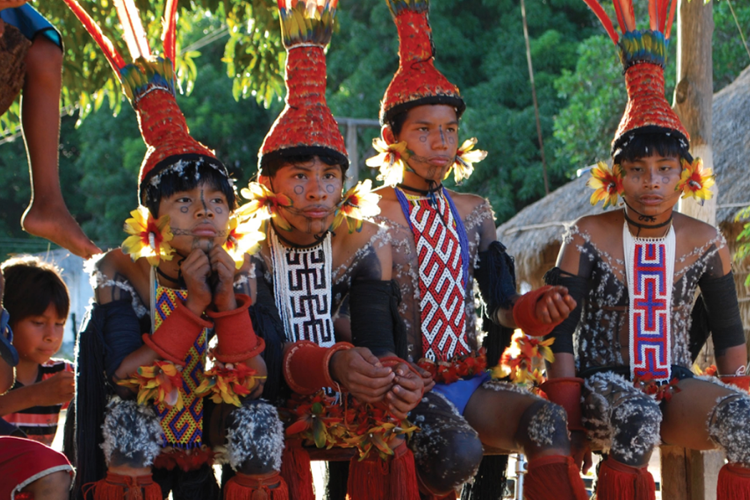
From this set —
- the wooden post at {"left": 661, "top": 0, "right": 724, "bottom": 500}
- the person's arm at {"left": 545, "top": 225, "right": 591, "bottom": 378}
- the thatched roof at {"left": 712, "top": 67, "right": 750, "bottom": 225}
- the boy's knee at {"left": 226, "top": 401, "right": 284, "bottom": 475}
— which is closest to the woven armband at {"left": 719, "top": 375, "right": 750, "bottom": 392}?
the person's arm at {"left": 545, "top": 225, "right": 591, "bottom": 378}

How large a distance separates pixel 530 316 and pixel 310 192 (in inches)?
39.5

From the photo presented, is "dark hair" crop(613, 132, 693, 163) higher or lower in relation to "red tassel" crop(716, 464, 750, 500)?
higher

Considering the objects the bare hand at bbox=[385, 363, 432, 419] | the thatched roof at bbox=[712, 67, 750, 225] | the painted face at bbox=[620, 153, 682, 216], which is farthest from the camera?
the thatched roof at bbox=[712, 67, 750, 225]

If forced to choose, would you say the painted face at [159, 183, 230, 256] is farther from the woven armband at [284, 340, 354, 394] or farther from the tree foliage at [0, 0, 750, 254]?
the tree foliage at [0, 0, 750, 254]

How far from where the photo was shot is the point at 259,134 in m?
19.1

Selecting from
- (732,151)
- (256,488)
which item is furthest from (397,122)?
(732,151)

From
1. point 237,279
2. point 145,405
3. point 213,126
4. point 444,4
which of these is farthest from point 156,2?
point 213,126

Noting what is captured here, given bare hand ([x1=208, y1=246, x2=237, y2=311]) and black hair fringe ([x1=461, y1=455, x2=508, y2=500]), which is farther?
black hair fringe ([x1=461, y1=455, x2=508, y2=500])

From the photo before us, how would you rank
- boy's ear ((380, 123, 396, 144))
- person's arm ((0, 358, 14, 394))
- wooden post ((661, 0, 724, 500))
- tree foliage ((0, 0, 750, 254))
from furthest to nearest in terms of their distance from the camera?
tree foliage ((0, 0, 750, 254)), wooden post ((661, 0, 724, 500)), boy's ear ((380, 123, 396, 144)), person's arm ((0, 358, 14, 394))

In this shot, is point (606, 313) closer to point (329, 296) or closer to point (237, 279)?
point (329, 296)

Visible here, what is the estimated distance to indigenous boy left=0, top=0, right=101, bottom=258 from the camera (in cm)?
286

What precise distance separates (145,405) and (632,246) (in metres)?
2.18

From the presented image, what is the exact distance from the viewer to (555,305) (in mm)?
3248

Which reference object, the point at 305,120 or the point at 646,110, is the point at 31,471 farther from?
the point at 646,110
